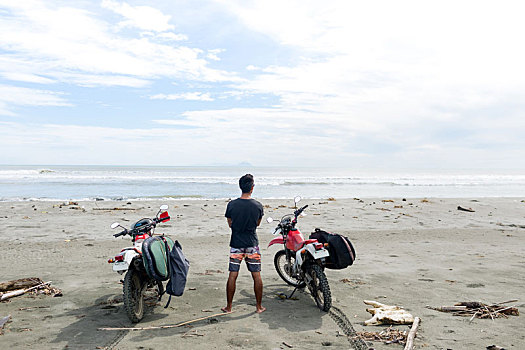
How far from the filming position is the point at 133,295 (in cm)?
535

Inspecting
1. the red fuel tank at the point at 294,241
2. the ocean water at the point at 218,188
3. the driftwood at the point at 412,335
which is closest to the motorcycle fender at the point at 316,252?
the red fuel tank at the point at 294,241

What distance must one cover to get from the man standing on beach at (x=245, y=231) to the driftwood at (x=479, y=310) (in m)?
2.86

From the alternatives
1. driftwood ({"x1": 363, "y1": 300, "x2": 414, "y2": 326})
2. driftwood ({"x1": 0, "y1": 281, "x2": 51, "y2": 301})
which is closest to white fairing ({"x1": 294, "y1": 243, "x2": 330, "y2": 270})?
driftwood ({"x1": 363, "y1": 300, "x2": 414, "y2": 326})

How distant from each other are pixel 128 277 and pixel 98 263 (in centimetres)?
431

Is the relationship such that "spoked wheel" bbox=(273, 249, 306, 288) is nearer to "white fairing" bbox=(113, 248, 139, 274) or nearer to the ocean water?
"white fairing" bbox=(113, 248, 139, 274)

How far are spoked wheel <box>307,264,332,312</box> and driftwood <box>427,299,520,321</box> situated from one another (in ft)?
5.51

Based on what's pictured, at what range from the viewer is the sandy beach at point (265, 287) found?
4.77 m

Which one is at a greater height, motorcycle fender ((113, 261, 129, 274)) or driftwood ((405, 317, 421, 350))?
motorcycle fender ((113, 261, 129, 274))

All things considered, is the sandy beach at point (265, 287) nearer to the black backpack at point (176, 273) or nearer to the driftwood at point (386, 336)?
the driftwood at point (386, 336)

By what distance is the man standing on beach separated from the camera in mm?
5668

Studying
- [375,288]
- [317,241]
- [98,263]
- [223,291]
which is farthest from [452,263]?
[98,263]

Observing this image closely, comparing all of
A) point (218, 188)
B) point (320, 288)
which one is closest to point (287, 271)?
point (320, 288)

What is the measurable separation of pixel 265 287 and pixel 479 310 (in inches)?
140

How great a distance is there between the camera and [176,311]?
5824mm
